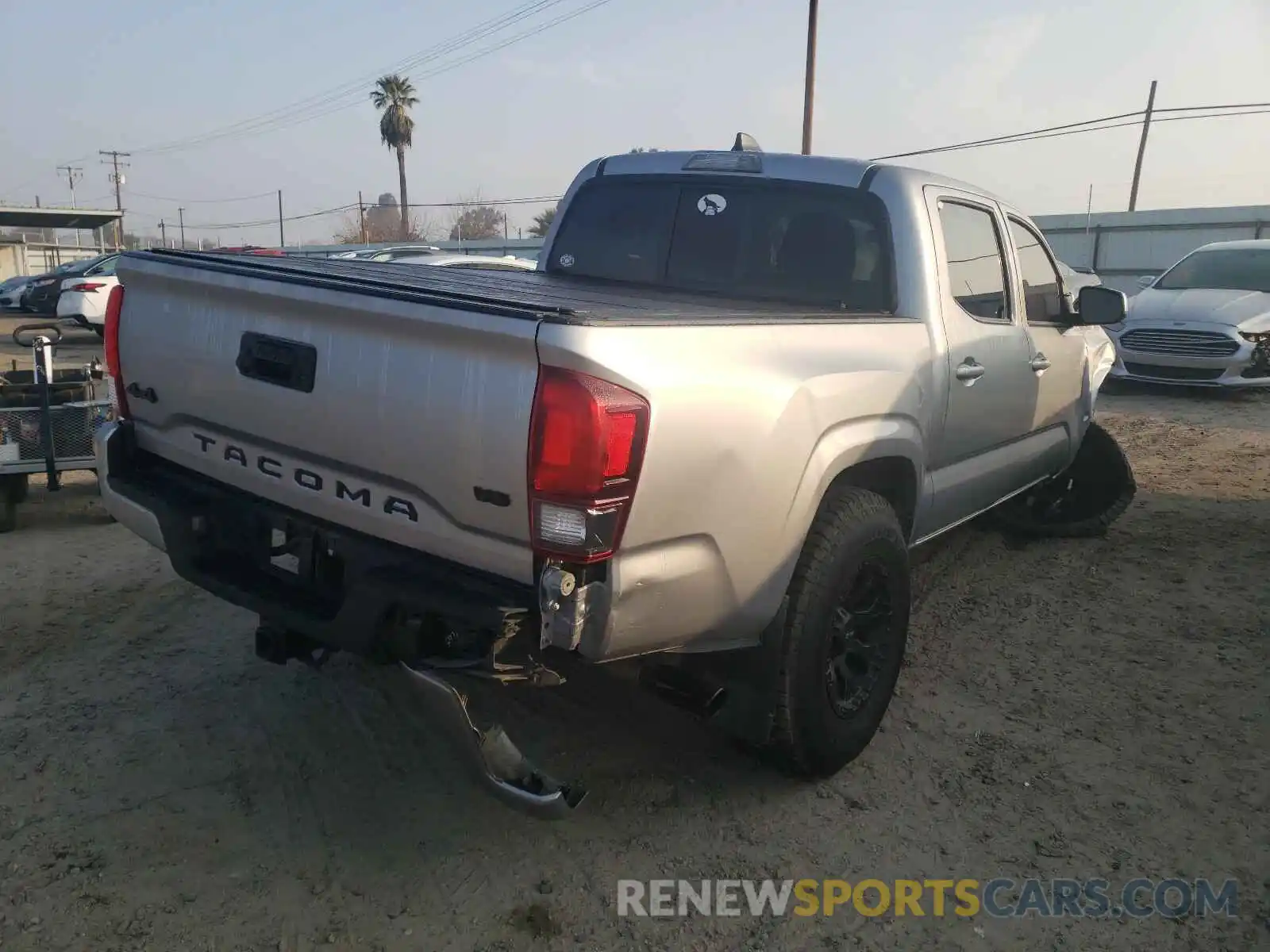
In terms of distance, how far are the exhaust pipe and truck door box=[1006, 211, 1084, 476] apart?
2.59 m

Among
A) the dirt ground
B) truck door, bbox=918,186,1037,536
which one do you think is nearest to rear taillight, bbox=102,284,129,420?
the dirt ground

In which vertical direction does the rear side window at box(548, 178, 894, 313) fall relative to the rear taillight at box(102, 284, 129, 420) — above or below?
above

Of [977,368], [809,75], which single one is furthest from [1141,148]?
[977,368]

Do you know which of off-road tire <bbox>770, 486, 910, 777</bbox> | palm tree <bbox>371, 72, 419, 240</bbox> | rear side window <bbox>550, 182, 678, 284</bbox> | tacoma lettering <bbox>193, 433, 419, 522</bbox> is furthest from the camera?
palm tree <bbox>371, 72, 419, 240</bbox>

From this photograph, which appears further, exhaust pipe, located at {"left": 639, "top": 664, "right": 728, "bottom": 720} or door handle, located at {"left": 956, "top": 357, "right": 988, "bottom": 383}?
door handle, located at {"left": 956, "top": 357, "right": 988, "bottom": 383}

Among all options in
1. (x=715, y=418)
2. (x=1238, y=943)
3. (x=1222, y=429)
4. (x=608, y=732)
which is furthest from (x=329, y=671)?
(x=1222, y=429)

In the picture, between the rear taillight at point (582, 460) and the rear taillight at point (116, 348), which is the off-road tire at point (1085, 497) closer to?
the rear taillight at point (582, 460)

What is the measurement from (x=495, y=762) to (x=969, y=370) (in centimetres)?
243

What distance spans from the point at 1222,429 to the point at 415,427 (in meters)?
9.18

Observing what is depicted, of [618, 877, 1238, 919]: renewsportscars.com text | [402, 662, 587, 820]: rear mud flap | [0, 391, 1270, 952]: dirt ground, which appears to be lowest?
[618, 877, 1238, 919]: renewsportscars.com text

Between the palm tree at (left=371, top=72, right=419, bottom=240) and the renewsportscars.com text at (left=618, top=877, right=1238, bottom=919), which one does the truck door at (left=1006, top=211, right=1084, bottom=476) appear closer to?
the renewsportscars.com text at (left=618, top=877, right=1238, bottom=919)

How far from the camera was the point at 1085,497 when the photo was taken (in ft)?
19.3

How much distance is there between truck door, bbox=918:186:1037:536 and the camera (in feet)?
12.1

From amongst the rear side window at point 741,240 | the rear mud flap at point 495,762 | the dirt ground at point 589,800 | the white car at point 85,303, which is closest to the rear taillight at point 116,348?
the dirt ground at point 589,800
